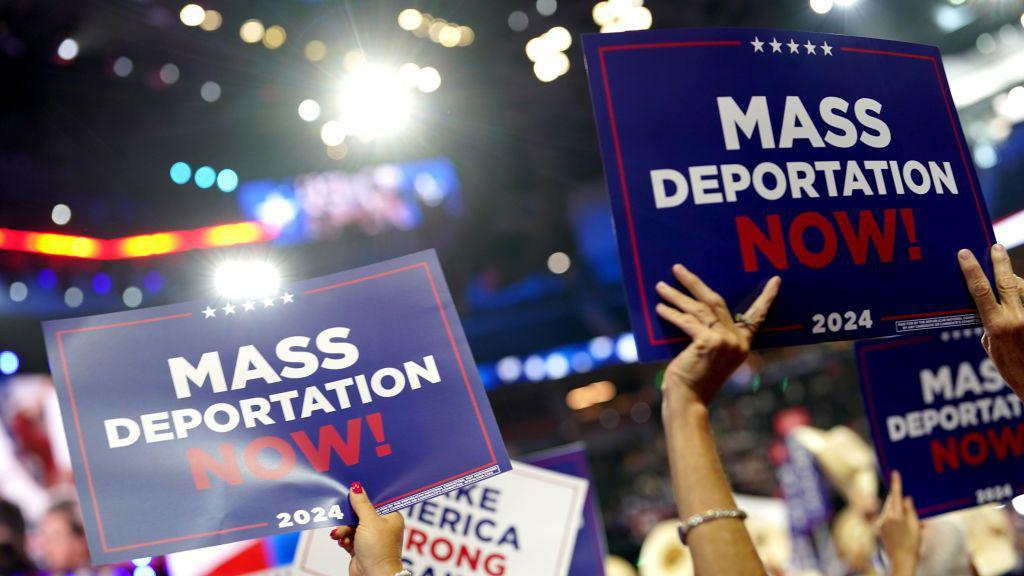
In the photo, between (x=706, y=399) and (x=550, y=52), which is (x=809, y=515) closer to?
(x=550, y=52)

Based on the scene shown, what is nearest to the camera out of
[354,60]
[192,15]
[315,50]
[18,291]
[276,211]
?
[192,15]

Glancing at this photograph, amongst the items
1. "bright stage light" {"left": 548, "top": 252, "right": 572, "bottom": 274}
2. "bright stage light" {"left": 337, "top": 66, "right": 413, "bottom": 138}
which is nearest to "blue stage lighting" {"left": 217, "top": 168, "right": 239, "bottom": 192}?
"bright stage light" {"left": 337, "top": 66, "right": 413, "bottom": 138}

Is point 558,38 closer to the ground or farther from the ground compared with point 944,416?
farther from the ground

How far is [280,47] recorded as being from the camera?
675cm

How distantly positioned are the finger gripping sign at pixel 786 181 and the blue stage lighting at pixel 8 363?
7.50 meters

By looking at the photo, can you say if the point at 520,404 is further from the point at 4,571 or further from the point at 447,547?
the point at 447,547

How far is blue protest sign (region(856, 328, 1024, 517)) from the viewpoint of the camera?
2920 millimetres

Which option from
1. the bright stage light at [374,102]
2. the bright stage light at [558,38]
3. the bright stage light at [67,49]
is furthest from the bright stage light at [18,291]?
the bright stage light at [558,38]

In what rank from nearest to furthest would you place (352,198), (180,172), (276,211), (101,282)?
(180,172) < (101,282) < (276,211) < (352,198)

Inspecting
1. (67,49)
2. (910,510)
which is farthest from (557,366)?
(910,510)

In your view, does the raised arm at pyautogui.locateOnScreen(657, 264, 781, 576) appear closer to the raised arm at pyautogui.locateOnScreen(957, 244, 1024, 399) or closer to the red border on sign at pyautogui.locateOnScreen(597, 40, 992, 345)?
the red border on sign at pyautogui.locateOnScreen(597, 40, 992, 345)

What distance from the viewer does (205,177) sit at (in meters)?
8.41

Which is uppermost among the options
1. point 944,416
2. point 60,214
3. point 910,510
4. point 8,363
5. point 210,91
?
point 210,91

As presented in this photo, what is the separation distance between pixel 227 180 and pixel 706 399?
7799 mm
